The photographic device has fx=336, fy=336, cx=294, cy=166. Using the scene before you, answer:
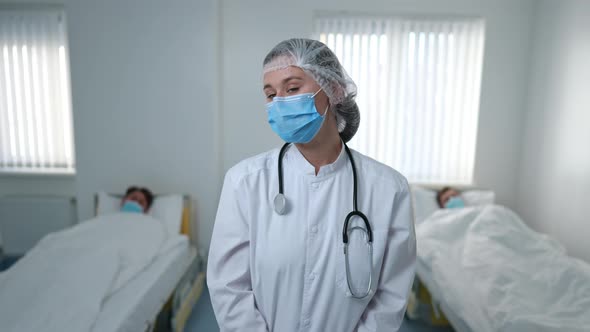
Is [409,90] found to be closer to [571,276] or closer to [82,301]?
[571,276]

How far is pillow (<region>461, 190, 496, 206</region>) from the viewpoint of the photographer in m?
2.95

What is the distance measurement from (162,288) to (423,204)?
2.14m

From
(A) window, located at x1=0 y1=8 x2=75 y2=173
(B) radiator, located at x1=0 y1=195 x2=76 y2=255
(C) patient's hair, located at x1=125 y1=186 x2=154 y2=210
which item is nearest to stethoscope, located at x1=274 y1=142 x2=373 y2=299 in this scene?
(C) patient's hair, located at x1=125 y1=186 x2=154 y2=210

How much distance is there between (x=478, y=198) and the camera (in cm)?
296

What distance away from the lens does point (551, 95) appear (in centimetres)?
274

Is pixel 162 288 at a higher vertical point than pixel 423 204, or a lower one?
lower

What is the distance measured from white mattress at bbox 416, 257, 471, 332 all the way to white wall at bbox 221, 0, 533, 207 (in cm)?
140

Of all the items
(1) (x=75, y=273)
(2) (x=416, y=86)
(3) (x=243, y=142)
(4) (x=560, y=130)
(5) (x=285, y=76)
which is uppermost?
(2) (x=416, y=86)

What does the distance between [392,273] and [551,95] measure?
2.63 metres

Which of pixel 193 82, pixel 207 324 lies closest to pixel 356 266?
pixel 207 324

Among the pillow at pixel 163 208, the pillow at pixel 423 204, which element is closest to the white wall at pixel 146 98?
the pillow at pixel 163 208

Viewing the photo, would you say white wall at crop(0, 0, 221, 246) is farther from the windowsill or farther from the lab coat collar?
the lab coat collar

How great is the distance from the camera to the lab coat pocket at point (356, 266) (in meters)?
0.99

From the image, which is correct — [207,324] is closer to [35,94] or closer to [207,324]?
[207,324]
